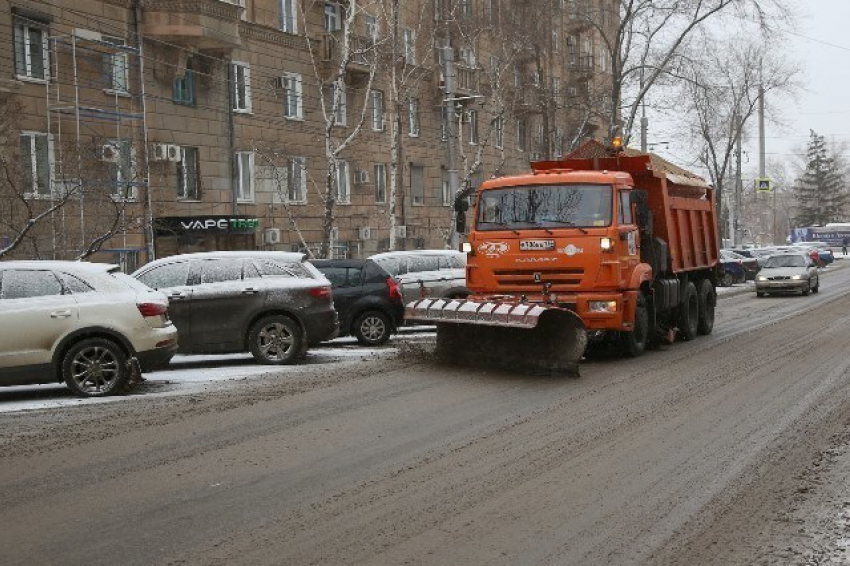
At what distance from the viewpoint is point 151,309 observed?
496 inches

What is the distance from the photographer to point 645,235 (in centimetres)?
1608

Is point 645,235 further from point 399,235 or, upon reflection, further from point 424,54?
point 424,54

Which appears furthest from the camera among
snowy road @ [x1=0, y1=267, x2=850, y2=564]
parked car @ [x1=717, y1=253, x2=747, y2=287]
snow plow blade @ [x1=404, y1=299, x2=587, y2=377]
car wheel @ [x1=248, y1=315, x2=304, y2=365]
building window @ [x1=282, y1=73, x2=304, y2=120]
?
parked car @ [x1=717, y1=253, x2=747, y2=287]

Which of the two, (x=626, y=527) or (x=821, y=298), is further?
(x=821, y=298)

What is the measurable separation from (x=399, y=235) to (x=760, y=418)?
995 inches

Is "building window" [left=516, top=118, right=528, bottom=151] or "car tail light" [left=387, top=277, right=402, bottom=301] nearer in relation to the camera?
"car tail light" [left=387, top=277, right=402, bottom=301]

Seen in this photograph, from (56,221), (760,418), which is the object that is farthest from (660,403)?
(56,221)

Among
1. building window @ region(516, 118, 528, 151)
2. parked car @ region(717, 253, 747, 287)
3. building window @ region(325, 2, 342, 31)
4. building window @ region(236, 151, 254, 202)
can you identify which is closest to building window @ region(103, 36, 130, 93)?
building window @ region(236, 151, 254, 202)

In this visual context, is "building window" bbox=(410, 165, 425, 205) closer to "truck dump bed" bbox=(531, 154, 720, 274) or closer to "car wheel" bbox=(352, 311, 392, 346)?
"truck dump bed" bbox=(531, 154, 720, 274)

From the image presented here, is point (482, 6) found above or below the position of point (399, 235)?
above

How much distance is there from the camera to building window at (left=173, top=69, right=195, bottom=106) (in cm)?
2948

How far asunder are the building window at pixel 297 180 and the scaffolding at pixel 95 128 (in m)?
7.37

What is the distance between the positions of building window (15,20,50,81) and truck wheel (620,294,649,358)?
16.7 m

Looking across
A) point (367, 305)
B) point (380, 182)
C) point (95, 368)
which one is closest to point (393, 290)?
point (367, 305)
